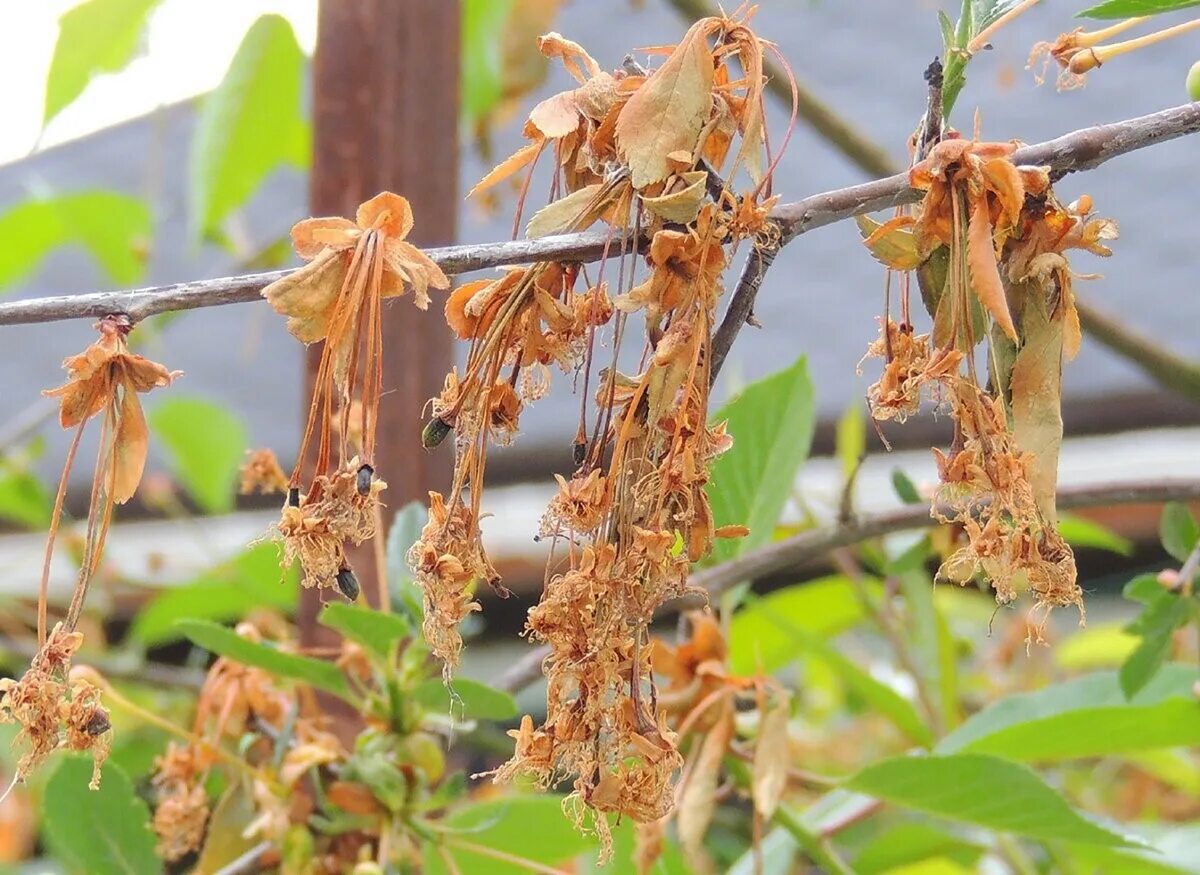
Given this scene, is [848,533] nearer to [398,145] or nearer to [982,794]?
[982,794]

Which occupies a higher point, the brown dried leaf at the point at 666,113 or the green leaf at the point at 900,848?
the brown dried leaf at the point at 666,113

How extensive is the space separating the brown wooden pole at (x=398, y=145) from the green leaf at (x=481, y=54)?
20cm

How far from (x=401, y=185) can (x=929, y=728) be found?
17.1 inches

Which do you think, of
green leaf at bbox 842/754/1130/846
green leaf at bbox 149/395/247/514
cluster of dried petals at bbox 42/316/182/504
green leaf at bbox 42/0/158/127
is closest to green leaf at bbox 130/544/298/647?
green leaf at bbox 149/395/247/514

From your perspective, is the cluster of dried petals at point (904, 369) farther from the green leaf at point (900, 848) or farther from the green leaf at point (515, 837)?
the green leaf at point (900, 848)

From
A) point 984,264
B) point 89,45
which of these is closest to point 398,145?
point 89,45

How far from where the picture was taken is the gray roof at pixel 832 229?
2158 millimetres

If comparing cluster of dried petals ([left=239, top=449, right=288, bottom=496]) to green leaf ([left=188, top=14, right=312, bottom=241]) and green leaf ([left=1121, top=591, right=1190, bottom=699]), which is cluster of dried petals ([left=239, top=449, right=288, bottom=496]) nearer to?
green leaf ([left=1121, top=591, right=1190, bottom=699])

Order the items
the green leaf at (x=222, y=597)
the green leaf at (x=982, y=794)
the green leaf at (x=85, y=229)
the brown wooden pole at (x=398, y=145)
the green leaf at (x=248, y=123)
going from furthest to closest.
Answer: the green leaf at (x=85, y=229) < the green leaf at (x=222, y=597) < the green leaf at (x=248, y=123) < the brown wooden pole at (x=398, y=145) < the green leaf at (x=982, y=794)

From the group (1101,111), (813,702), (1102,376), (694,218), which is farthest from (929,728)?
(1101,111)

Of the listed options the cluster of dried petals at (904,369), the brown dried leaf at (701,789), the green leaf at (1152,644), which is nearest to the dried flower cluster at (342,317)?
the cluster of dried petals at (904,369)

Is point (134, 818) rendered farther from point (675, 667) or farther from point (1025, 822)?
point (1025, 822)

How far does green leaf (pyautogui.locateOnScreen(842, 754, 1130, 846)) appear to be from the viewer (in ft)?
1.44

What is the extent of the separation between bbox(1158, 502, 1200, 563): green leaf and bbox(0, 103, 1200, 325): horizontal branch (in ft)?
1.04
